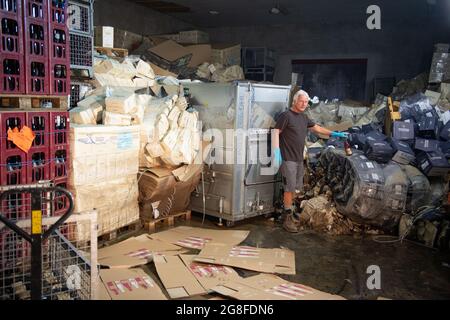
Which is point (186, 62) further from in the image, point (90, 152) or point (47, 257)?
point (47, 257)

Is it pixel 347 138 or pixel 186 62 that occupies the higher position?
pixel 186 62

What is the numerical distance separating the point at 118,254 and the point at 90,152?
102 centimetres

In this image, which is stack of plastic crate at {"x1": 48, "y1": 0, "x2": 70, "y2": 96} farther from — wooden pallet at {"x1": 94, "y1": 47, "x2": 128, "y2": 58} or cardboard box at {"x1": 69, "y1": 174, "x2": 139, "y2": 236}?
wooden pallet at {"x1": 94, "y1": 47, "x2": 128, "y2": 58}

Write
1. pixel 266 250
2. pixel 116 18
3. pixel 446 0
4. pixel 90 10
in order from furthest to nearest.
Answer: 1. pixel 116 18
2. pixel 446 0
3. pixel 90 10
4. pixel 266 250

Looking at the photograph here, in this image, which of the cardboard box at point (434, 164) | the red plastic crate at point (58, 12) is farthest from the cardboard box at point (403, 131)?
the red plastic crate at point (58, 12)

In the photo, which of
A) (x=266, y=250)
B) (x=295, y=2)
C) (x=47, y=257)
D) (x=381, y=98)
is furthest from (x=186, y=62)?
(x=47, y=257)

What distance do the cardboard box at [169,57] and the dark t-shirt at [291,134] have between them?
435cm

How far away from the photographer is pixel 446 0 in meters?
7.78

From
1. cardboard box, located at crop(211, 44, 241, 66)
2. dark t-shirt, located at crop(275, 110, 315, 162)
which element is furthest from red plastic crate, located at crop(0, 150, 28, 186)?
cardboard box, located at crop(211, 44, 241, 66)

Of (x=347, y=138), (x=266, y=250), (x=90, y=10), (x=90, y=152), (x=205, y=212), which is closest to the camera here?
(x=90, y=152)

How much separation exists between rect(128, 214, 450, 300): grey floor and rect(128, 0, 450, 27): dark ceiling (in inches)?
215

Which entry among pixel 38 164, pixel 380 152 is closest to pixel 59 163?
pixel 38 164

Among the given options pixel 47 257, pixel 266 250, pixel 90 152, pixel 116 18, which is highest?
pixel 116 18

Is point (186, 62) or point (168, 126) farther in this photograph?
point (186, 62)
